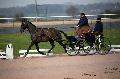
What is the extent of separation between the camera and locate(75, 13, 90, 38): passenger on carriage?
306 cm

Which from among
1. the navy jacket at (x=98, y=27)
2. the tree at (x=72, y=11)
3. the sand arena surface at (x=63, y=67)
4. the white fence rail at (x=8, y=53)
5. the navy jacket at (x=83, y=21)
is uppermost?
the tree at (x=72, y=11)

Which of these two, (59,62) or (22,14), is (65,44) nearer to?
(59,62)

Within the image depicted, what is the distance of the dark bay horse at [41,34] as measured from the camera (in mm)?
3088

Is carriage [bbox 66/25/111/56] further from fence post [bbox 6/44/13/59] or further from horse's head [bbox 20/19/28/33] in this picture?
fence post [bbox 6/44/13/59]

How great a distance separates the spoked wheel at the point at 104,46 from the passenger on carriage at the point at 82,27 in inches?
8.8

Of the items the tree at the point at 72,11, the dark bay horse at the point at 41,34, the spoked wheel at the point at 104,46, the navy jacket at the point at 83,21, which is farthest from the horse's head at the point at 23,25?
the spoked wheel at the point at 104,46

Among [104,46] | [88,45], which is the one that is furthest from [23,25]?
[104,46]

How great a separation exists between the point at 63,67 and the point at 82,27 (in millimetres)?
521

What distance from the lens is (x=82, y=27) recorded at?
10.3 ft

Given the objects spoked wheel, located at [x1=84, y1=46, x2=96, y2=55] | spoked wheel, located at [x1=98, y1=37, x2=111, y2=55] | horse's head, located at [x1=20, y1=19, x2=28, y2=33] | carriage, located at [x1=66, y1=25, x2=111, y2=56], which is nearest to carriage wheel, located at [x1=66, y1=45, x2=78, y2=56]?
carriage, located at [x1=66, y1=25, x2=111, y2=56]

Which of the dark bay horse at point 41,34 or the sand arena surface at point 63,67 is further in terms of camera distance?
the dark bay horse at point 41,34

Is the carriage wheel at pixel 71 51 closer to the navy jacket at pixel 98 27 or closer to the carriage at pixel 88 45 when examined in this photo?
the carriage at pixel 88 45

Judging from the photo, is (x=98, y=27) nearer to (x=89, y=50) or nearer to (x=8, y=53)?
(x=89, y=50)

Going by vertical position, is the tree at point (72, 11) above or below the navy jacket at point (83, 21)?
above
